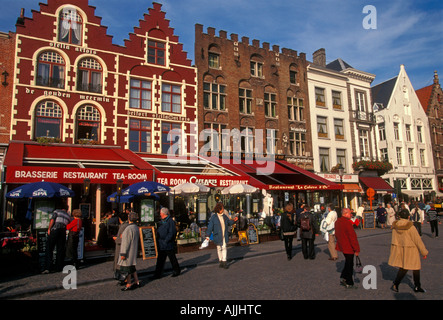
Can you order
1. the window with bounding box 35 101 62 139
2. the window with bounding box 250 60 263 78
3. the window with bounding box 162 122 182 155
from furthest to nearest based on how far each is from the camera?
the window with bounding box 250 60 263 78 < the window with bounding box 162 122 182 155 < the window with bounding box 35 101 62 139

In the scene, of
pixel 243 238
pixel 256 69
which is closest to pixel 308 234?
pixel 243 238

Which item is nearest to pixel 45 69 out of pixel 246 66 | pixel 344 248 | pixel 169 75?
pixel 169 75

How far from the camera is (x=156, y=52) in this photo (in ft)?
Answer: 67.6

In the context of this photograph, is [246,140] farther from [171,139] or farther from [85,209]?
[85,209]

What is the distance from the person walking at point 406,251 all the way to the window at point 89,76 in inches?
655

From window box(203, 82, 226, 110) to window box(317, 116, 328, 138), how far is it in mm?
9133

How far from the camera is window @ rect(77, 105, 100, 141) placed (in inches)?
695

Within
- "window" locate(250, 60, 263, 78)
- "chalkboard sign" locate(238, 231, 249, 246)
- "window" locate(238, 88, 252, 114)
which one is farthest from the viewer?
"window" locate(250, 60, 263, 78)

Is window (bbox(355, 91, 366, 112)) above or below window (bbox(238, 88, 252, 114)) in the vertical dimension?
above

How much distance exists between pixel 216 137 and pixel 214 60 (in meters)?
5.70

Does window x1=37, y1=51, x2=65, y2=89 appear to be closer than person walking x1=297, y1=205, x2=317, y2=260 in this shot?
No

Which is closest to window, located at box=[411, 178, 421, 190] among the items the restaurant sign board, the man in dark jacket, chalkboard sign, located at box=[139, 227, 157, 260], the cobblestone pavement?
the cobblestone pavement

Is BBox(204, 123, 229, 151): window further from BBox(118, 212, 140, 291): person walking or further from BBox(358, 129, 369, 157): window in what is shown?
BBox(118, 212, 140, 291): person walking

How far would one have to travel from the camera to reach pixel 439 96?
126 feet
